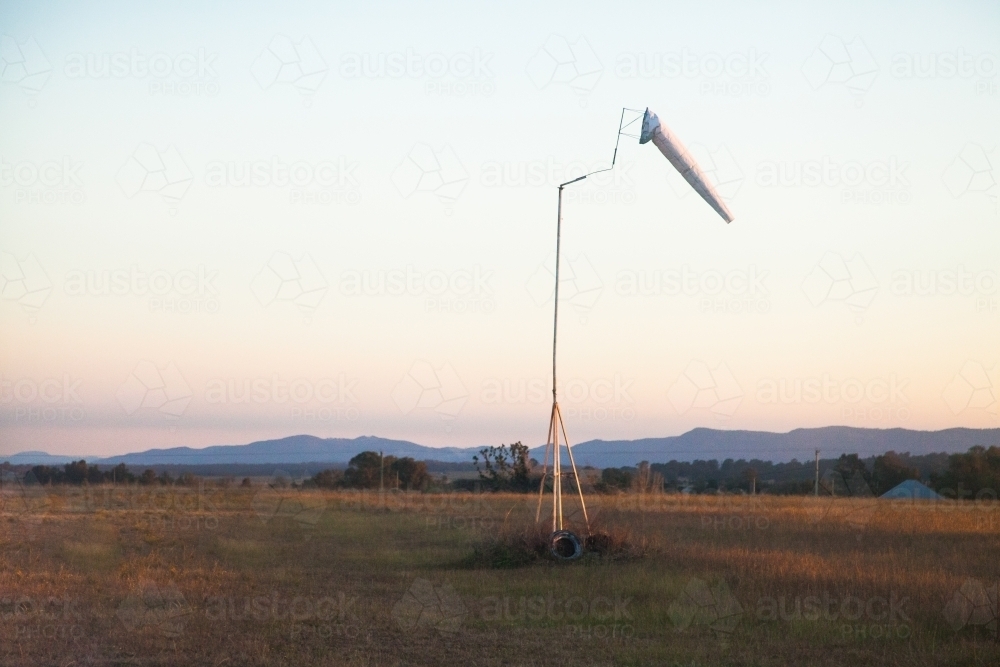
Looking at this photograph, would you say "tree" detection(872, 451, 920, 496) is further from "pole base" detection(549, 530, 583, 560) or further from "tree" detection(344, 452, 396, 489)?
"pole base" detection(549, 530, 583, 560)

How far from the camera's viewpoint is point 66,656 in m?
8.05

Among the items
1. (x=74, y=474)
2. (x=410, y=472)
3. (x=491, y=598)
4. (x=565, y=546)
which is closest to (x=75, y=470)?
(x=74, y=474)

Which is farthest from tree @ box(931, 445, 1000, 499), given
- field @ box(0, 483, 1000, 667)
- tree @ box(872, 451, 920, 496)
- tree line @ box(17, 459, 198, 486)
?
tree line @ box(17, 459, 198, 486)

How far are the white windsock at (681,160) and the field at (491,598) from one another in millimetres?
4438

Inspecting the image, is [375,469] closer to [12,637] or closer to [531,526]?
[531,526]

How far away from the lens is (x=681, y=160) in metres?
11.8

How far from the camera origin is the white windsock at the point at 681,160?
38.6ft

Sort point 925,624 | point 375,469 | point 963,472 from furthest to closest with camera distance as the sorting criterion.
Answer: point 375,469
point 963,472
point 925,624

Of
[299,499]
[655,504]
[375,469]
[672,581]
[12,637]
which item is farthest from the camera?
[375,469]

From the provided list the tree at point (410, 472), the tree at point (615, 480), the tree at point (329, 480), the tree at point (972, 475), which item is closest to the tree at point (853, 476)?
the tree at point (972, 475)

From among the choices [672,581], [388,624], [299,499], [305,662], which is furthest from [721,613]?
[299,499]

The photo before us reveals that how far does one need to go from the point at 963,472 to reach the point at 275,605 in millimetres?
35396

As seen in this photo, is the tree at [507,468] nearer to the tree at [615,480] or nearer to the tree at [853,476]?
the tree at [615,480]

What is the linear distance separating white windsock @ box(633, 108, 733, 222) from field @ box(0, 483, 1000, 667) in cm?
444
